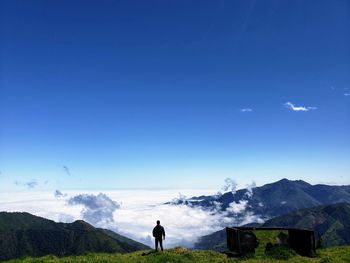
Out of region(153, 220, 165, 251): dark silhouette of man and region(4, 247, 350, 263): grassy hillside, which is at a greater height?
region(153, 220, 165, 251): dark silhouette of man

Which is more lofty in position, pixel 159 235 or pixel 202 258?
pixel 159 235

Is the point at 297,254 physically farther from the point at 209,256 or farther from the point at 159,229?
the point at 159,229

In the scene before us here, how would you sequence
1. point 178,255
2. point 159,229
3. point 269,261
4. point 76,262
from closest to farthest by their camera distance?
point 269,261
point 76,262
point 178,255
point 159,229

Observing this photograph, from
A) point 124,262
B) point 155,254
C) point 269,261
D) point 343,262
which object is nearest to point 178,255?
point 155,254

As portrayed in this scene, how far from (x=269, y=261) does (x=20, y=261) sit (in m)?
22.5

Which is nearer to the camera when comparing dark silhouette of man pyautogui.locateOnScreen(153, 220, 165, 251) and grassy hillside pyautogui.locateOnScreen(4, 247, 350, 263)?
grassy hillside pyautogui.locateOnScreen(4, 247, 350, 263)

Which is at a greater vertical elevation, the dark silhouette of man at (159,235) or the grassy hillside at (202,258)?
the dark silhouette of man at (159,235)

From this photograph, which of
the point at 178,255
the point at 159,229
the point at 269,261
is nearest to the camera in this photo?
the point at 269,261

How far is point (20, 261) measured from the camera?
33.5 meters

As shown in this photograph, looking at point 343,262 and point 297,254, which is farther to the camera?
point 297,254

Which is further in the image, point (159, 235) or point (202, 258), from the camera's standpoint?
point (159, 235)

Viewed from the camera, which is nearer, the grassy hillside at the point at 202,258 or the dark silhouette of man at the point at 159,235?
the grassy hillside at the point at 202,258

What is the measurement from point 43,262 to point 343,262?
87.5 ft

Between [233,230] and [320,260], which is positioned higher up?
[233,230]
